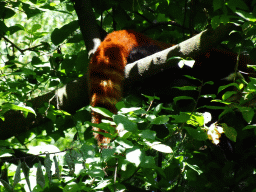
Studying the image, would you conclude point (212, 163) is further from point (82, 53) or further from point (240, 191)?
point (82, 53)

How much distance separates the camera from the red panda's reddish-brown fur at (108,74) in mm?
1696

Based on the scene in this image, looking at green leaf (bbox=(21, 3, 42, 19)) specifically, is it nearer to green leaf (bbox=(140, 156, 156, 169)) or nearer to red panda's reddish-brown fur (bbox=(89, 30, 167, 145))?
red panda's reddish-brown fur (bbox=(89, 30, 167, 145))

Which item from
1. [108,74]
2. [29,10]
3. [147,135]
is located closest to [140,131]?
[147,135]

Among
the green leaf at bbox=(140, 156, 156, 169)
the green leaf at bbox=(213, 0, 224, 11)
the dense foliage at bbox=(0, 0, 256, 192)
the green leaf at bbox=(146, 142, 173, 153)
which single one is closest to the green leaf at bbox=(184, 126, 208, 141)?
the dense foliage at bbox=(0, 0, 256, 192)

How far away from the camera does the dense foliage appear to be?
1189 mm

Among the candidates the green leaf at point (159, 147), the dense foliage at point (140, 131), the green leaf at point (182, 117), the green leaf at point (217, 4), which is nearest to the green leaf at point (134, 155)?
Result: the dense foliage at point (140, 131)

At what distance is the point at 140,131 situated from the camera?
125 centimetres

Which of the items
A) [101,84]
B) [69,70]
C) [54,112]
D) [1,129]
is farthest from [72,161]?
[69,70]

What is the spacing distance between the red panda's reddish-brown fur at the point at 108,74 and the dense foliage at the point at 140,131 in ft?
0.64

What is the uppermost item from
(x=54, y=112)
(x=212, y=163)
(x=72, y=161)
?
(x=72, y=161)

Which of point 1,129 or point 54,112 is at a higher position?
point 54,112

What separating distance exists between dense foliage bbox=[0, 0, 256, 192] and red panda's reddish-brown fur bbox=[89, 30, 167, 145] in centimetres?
19

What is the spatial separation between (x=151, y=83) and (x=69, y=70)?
701 mm

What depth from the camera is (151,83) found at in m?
2.29
